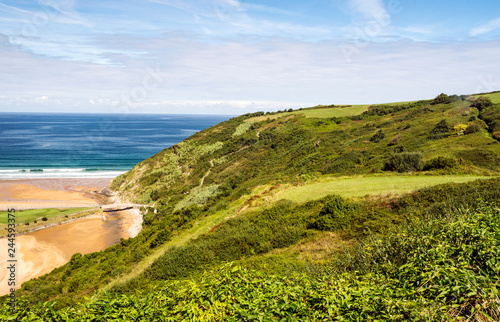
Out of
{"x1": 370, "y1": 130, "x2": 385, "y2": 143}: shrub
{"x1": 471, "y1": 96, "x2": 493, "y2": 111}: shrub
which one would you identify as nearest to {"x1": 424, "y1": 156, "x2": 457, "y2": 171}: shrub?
{"x1": 370, "y1": 130, "x2": 385, "y2": 143}: shrub

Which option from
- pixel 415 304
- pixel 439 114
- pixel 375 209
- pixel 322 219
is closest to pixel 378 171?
pixel 375 209

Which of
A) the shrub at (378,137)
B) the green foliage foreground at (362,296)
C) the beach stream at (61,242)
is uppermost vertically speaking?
the shrub at (378,137)

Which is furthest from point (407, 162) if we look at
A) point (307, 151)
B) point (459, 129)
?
point (307, 151)

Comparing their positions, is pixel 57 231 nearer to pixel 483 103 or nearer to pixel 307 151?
pixel 307 151

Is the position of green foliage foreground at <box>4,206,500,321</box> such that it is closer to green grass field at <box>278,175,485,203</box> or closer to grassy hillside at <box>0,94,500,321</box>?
grassy hillside at <box>0,94,500,321</box>

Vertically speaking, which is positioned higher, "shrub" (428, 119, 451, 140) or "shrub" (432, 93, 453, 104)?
"shrub" (432, 93, 453, 104)

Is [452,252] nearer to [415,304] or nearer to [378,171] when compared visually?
[415,304]

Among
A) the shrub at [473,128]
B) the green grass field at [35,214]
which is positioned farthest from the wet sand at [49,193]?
the shrub at [473,128]

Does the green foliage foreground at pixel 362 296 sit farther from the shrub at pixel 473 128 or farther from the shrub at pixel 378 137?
the shrub at pixel 378 137
